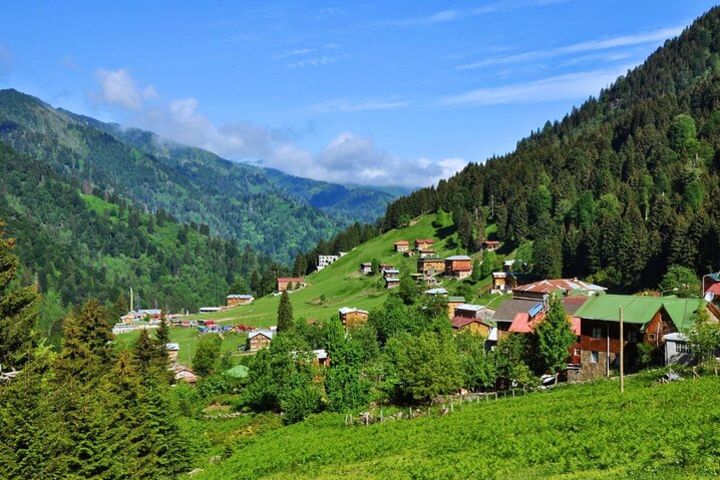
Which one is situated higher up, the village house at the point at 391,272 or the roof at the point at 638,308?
the village house at the point at 391,272

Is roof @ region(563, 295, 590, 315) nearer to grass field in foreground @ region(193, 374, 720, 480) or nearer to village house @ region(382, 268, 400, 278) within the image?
grass field in foreground @ region(193, 374, 720, 480)

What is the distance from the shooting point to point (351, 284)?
157375 mm

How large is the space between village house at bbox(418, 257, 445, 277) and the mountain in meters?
11.1

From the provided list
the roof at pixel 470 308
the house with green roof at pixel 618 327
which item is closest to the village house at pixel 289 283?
the roof at pixel 470 308

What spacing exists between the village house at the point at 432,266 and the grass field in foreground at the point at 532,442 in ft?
322

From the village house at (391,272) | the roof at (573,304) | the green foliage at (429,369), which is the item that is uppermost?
the village house at (391,272)

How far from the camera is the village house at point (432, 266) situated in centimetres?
15101

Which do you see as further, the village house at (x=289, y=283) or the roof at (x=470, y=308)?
the village house at (x=289, y=283)

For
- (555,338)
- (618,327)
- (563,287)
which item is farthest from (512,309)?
(618,327)

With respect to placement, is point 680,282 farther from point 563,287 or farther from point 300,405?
point 300,405

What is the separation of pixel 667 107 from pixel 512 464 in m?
184

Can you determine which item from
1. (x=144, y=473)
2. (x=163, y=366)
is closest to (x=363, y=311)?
(x=163, y=366)

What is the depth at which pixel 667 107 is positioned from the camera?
7402 inches

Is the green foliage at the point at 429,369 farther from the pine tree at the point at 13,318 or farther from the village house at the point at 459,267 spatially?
the village house at the point at 459,267
